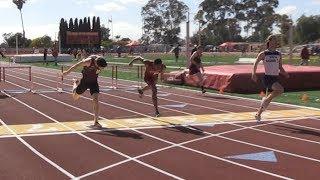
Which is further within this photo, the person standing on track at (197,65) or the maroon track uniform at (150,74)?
the person standing on track at (197,65)

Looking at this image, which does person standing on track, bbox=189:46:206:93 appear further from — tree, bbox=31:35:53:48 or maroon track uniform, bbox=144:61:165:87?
tree, bbox=31:35:53:48

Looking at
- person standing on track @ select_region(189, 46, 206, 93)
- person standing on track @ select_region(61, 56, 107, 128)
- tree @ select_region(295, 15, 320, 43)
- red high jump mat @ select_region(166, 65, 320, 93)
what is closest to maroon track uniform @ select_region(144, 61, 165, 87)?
person standing on track @ select_region(61, 56, 107, 128)

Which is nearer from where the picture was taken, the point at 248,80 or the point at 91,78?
the point at 91,78

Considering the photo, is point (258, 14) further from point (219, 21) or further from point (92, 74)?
point (92, 74)

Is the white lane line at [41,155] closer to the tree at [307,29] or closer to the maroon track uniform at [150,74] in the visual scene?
the maroon track uniform at [150,74]

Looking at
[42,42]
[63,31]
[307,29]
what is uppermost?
[307,29]

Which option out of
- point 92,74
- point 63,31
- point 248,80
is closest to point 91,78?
point 92,74

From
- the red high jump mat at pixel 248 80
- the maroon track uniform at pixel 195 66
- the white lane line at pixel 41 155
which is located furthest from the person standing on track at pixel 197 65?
the white lane line at pixel 41 155

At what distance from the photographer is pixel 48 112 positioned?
47.1 ft

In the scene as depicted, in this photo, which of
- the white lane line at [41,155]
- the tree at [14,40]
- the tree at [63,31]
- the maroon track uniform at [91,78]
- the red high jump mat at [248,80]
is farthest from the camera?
the tree at [14,40]

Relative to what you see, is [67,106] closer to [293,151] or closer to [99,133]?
[99,133]

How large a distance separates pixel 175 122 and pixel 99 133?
209 centimetres

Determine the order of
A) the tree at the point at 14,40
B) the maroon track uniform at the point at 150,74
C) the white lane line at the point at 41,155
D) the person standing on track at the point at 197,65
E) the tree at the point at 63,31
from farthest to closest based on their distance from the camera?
the tree at the point at 14,40 < the tree at the point at 63,31 < the person standing on track at the point at 197,65 < the maroon track uniform at the point at 150,74 < the white lane line at the point at 41,155

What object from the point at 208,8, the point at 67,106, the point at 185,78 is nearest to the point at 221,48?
the point at 208,8
